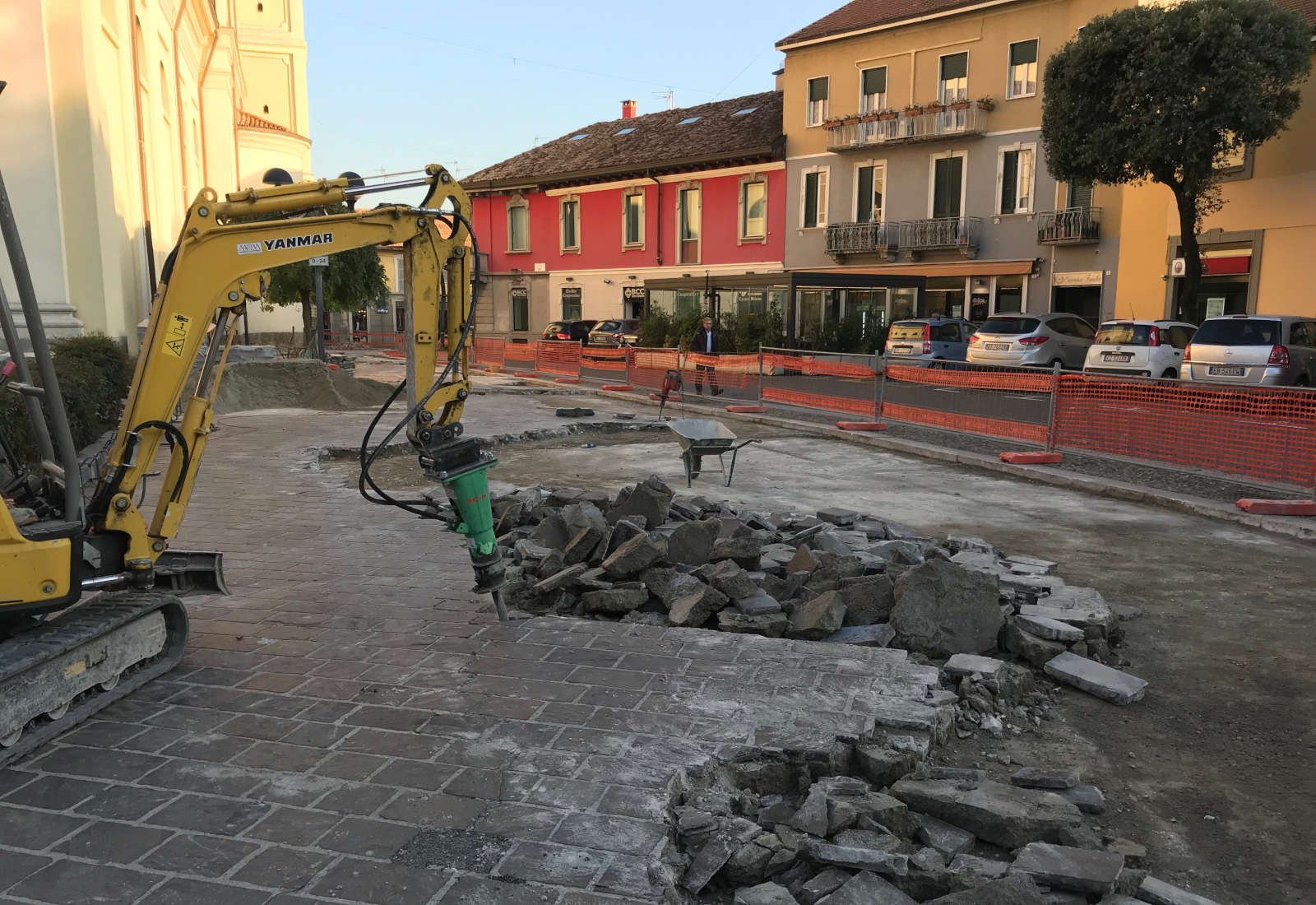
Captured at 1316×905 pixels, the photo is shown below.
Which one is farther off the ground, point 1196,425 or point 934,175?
point 934,175

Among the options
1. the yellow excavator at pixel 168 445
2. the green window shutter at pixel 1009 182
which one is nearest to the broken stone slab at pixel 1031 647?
the yellow excavator at pixel 168 445

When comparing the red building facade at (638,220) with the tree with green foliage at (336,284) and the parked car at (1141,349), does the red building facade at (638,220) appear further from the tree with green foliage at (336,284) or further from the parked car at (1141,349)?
the parked car at (1141,349)

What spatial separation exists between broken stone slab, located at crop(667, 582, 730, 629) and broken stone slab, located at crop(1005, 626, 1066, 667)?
→ 167 cm

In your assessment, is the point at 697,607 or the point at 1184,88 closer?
the point at 697,607

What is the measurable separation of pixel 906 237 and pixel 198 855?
103ft

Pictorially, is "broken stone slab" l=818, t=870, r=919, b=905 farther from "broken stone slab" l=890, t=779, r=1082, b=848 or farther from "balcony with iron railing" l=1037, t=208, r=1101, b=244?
"balcony with iron railing" l=1037, t=208, r=1101, b=244

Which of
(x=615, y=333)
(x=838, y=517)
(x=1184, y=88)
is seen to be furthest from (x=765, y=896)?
(x=615, y=333)

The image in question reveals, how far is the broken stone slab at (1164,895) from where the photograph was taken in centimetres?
310

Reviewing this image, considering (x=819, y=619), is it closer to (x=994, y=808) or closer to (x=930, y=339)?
(x=994, y=808)

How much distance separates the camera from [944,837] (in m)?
3.41

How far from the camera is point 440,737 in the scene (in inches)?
161

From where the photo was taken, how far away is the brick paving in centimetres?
311

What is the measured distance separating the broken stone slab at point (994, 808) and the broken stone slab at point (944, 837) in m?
0.04

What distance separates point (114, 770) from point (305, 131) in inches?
1663
